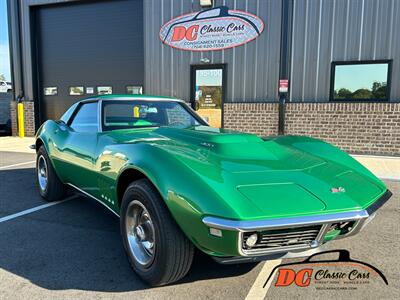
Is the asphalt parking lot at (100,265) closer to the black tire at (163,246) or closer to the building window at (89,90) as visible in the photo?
the black tire at (163,246)

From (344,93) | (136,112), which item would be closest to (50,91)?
(344,93)

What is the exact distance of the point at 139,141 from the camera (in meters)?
3.02

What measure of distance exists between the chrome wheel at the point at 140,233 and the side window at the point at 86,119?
4.32 feet

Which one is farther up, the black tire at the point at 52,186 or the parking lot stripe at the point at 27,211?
the black tire at the point at 52,186

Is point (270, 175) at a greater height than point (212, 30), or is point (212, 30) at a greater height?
point (212, 30)

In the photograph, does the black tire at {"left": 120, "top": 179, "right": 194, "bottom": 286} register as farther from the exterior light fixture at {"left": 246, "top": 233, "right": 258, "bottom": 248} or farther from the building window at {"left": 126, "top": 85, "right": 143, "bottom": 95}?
the building window at {"left": 126, "top": 85, "right": 143, "bottom": 95}

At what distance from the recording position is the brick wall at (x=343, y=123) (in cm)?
894

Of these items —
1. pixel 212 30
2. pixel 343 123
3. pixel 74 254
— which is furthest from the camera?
A: pixel 212 30

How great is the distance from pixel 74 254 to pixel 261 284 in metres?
1.64

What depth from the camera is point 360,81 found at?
9125mm

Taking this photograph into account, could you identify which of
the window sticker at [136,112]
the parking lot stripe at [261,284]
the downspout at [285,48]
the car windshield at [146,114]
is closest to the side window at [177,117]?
the car windshield at [146,114]

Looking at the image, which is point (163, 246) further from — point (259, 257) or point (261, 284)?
point (261, 284)

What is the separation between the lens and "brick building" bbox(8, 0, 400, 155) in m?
8.98

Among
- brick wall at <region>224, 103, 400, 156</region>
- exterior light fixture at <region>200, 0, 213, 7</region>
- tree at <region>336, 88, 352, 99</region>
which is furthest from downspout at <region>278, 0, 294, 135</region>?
exterior light fixture at <region>200, 0, 213, 7</region>
